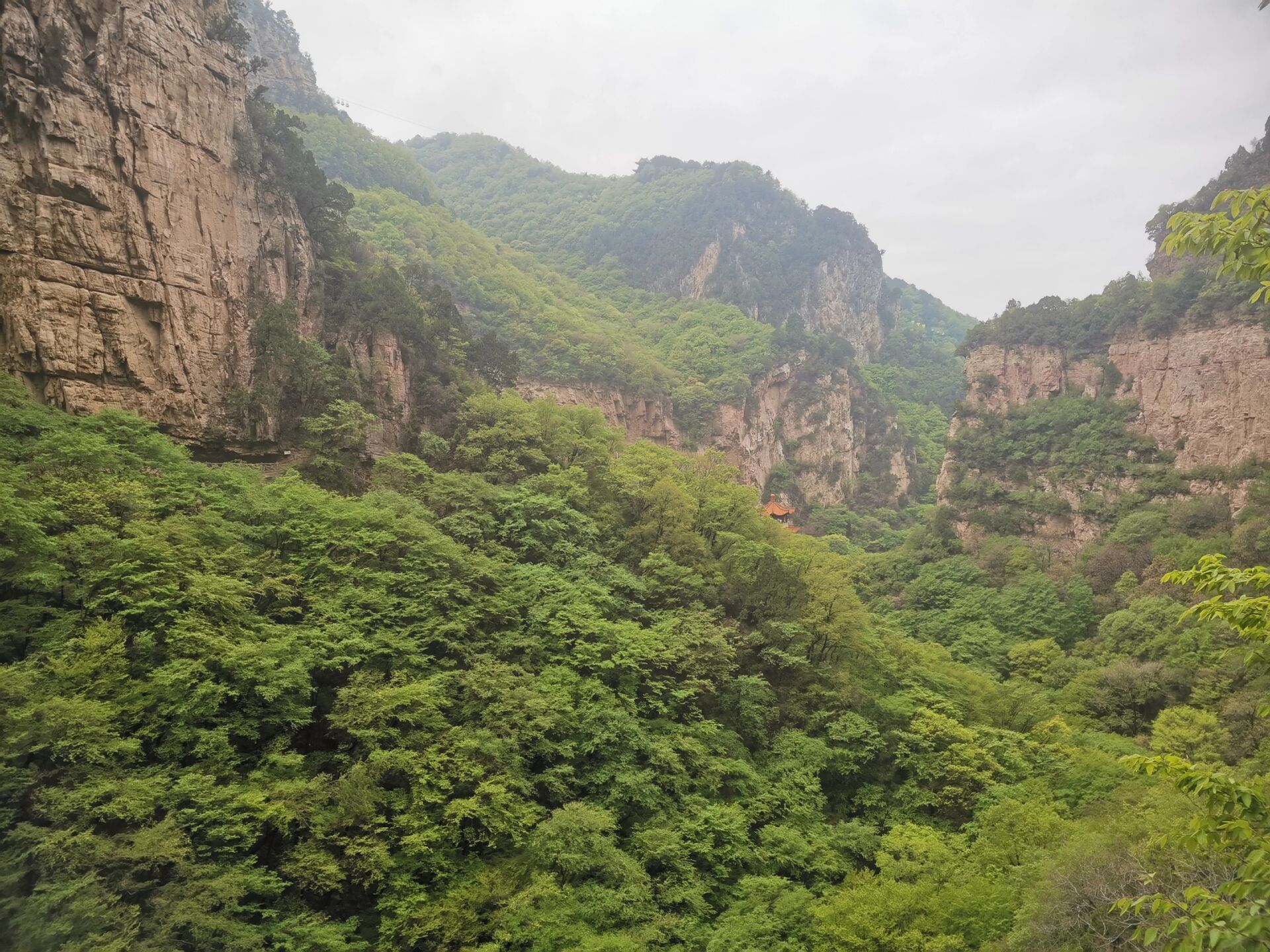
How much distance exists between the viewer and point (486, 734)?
13.8m

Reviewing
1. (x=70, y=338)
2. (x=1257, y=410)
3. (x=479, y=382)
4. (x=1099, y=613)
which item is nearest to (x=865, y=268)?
Answer: (x=1257, y=410)

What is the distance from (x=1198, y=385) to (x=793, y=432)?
3455 cm

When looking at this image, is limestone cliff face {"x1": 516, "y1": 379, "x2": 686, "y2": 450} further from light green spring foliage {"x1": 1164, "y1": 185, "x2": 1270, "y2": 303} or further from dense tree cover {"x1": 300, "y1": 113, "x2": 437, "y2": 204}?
light green spring foliage {"x1": 1164, "y1": 185, "x2": 1270, "y2": 303}

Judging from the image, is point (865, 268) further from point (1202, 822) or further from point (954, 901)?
point (1202, 822)

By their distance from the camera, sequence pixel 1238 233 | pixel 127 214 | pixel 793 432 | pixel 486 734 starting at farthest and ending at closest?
pixel 793 432 < pixel 127 214 < pixel 486 734 < pixel 1238 233

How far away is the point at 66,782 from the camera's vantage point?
965 centimetres

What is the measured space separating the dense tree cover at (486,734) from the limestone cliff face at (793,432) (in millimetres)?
34551

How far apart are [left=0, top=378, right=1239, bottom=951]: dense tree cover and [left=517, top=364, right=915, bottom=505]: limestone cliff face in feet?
113

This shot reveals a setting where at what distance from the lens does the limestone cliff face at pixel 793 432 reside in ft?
189

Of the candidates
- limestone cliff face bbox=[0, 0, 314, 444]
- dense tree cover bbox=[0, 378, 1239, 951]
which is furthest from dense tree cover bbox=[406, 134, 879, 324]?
dense tree cover bbox=[0, 378, 1239, 951]

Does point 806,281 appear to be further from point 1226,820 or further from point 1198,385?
point 1226,820

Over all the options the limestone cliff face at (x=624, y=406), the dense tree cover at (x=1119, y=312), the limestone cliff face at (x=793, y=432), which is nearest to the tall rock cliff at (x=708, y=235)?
the limestone cliff face at (x=793, y=432)

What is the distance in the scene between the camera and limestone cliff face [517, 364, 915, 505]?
189 ft

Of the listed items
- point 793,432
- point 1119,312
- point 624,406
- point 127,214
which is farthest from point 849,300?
point 127,214
